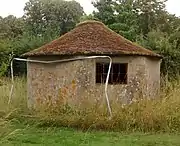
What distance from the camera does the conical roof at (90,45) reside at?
16516 millimetres

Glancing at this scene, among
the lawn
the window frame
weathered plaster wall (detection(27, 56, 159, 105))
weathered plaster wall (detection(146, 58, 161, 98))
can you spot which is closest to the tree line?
weathered plaster wall (detection(146, 58, 161, 98))

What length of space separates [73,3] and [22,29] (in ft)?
23.6

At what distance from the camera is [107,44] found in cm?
1725

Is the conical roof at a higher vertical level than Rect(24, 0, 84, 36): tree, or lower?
lower

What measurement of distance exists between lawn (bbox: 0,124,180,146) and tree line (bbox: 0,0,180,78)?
4.62 m

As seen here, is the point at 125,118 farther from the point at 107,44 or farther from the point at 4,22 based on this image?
the point at 4,22

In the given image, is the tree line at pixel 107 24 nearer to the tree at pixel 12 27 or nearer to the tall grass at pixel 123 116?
the tree at pixel 12 27

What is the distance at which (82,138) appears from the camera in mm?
11664

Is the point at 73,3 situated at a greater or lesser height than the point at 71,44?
greater

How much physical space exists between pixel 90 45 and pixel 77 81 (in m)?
1.69

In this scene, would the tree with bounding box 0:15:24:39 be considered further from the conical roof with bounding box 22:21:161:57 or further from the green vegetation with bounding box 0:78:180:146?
the green vegetation with bounding box 0:78:180:146

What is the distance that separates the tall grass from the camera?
42.4 ft

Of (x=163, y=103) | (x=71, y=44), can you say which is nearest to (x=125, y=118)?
(x=163, y=103)

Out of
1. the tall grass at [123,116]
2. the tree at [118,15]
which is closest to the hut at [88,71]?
the tall grass at [123,116]
